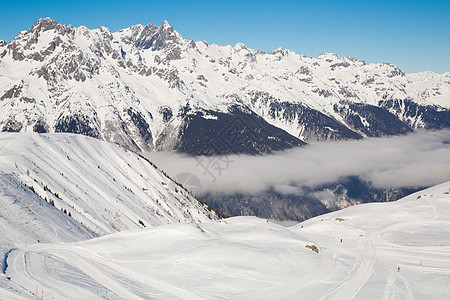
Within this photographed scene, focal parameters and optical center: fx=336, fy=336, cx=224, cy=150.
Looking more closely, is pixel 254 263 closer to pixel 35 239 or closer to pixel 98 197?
pixel 35 239

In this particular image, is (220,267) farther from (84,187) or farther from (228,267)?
(84,187)

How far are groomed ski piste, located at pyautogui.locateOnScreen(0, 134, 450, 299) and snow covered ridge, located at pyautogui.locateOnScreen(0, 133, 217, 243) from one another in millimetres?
8343

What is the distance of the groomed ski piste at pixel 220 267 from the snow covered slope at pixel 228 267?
0.08m

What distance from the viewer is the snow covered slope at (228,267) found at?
23.6 meters

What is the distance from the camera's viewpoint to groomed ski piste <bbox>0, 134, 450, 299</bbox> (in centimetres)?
2294

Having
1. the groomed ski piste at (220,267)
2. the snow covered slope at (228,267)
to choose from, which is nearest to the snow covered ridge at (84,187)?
the groomed ski piste at (220,267)

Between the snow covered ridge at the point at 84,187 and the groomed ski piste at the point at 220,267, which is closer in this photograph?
the groomed ski piste at the point at 220,267

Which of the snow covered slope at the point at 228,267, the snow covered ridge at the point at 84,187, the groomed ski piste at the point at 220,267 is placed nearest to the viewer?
the groomed ski piste at the point at 220,267

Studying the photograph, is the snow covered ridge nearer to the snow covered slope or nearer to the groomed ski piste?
the groomed ski piste

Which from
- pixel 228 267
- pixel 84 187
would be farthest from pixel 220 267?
pixel 84 187

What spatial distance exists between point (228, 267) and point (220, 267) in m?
0.71

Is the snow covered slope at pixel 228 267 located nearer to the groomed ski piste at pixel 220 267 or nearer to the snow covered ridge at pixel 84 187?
the groomed ski piste at pixel 220 267

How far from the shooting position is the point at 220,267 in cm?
2977

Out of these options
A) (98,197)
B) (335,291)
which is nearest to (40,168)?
(98,197)
